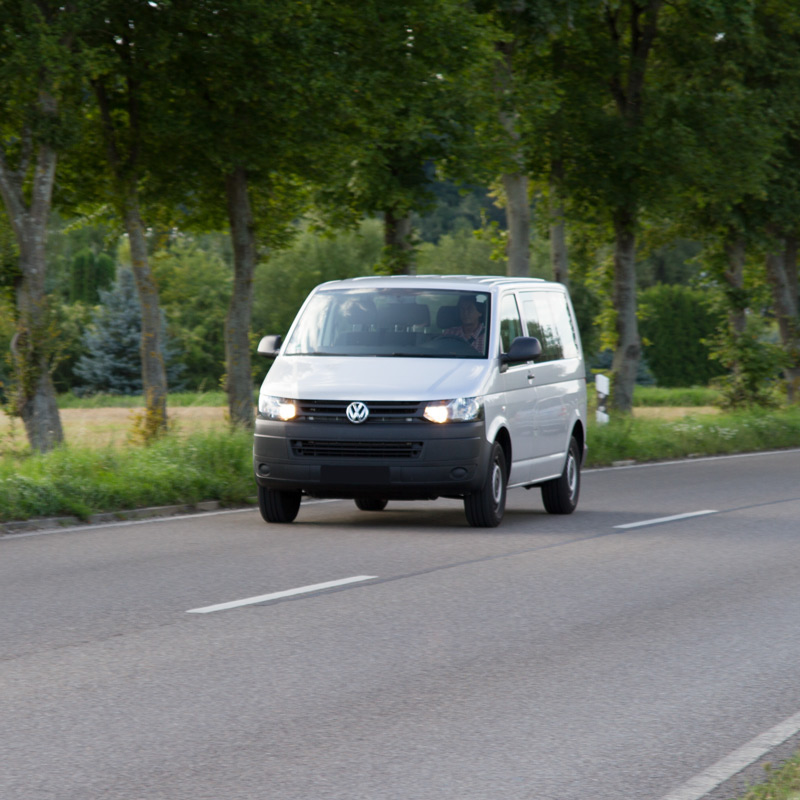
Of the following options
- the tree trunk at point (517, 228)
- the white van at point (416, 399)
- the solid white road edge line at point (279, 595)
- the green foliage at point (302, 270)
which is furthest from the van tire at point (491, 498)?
the green foliage at point (302, 270)

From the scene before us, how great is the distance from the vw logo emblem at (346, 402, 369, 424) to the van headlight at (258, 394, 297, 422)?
1.73ft

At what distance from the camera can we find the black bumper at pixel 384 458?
12.1 meters

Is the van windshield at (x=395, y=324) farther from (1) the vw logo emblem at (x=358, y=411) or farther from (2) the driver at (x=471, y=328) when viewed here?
(1) the vw logo emblem at (x=358, y=411)

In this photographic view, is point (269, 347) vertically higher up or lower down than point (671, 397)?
higher up

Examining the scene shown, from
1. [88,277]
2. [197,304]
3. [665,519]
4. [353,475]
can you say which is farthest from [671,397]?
[353,475]

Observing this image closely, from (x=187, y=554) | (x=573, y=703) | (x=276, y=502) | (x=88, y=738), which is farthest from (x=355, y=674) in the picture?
(x=276, y=502)

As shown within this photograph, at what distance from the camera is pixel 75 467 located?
14.5m

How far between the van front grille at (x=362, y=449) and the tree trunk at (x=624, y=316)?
19.0m

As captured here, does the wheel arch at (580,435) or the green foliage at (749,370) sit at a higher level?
the wheel arch at (580,435)

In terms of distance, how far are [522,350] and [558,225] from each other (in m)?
18.8

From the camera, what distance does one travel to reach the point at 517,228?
86.4 ft

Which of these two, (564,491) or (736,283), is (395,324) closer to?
(564,491)

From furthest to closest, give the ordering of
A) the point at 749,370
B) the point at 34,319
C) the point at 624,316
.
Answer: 1. the point at 749,370
2. the point at 624,316
3. the point at 34,319

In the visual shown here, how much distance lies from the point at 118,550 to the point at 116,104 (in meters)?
12.8
